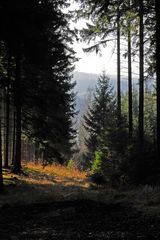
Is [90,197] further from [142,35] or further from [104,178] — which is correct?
[142,35]

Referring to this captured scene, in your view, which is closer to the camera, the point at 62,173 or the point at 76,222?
the point at 76,222

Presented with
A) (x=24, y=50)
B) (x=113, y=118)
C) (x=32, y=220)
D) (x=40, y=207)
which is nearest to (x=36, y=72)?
(x=113, y=118)

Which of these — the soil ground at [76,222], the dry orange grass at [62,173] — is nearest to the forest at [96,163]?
the soil ground at [76,222]

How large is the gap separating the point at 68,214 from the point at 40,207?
5.31 feet

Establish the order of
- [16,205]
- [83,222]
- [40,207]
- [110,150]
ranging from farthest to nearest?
[110,150] < [16,205] < [40,207] < [83,222]

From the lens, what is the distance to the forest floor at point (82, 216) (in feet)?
25.8

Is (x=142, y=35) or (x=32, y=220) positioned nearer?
(x=32, y=220)

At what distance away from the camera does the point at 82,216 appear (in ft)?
32.5

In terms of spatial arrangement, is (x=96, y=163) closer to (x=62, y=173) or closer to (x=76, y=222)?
(x=62, y=173)

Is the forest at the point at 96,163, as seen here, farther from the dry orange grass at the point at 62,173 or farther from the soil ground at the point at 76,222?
the dry orange grass at the point at 62,173

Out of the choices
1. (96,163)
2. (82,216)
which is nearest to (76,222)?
(82,216)

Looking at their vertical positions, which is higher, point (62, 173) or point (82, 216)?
point (82, 216)

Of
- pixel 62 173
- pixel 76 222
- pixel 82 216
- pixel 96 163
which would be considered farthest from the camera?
pixel 62 173

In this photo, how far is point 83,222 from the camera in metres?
9.13
